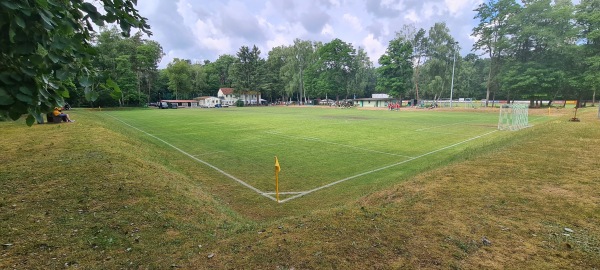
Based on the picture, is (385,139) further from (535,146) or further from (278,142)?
(535,146)

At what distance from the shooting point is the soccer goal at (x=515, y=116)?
A: 860 inches

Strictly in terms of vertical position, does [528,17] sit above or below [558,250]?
above

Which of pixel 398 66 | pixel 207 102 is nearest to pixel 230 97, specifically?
pixel 207 102

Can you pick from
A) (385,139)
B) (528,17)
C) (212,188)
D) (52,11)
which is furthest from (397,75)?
(52,11)

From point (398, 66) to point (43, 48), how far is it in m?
75.5

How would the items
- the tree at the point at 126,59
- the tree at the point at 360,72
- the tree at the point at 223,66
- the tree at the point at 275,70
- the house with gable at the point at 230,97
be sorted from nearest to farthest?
the tree at the point at 126,59 → the tree at the point at 360,72 → the tree at the point at 275,70 → the house with gable at the point at 230,97 → the tree at the point at 223,66

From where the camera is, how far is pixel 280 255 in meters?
3.40

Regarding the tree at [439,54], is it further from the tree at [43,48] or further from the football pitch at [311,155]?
the tree at [43,48]

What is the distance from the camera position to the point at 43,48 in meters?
2.15

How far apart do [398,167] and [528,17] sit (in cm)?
5596

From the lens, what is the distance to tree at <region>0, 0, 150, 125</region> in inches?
73.4

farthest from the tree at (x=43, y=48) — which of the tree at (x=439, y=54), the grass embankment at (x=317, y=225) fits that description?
the tree at (x=439, y=54)

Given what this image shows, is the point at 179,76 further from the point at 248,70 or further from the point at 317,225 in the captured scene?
the point at 317,225

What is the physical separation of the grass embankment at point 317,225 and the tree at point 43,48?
84.0 inches
